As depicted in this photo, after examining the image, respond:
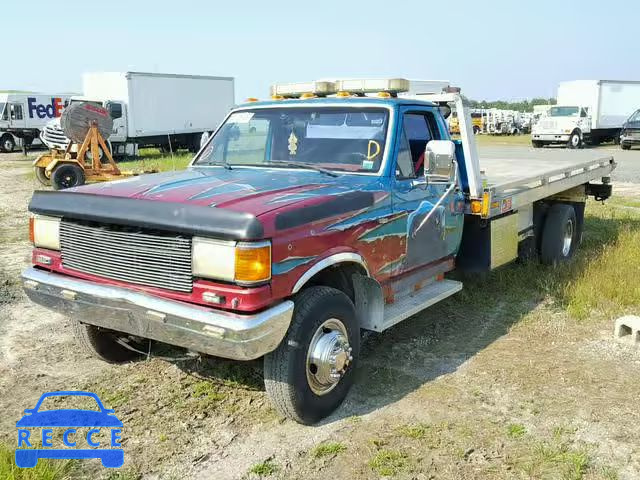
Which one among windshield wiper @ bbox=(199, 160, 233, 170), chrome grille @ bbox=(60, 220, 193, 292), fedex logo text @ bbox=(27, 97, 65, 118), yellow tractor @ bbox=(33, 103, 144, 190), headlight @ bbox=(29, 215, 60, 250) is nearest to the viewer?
chrome grille @ bbox=(60, 220, 193, 292)

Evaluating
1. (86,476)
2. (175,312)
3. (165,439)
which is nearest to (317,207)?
(175,312)

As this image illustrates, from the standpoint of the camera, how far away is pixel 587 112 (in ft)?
92.9

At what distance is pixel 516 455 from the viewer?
3.48 metres

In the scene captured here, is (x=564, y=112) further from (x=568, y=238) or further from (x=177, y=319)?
(x=177, y=319)

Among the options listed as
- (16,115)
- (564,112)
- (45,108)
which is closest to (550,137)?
(564,112)

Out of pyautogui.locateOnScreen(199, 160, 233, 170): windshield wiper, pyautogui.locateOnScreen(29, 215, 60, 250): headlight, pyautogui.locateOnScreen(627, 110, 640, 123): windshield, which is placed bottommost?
pyautogui.locateOnScreen(29, 215, 60, 250): headlight

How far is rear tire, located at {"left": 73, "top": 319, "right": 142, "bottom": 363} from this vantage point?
14.6 feet

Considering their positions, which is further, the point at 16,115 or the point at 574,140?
the point at 574,140

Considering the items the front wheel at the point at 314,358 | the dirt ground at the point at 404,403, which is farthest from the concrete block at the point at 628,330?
the front wheel at the point at 314,358

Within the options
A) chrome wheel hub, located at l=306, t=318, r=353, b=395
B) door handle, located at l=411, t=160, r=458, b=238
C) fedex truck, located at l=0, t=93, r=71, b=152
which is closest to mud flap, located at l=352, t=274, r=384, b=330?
chrome wheel hub, located at l=306, t=318, r=353, b=395

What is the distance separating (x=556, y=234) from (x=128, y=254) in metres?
5.42

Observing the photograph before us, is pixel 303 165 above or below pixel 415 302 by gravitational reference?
above

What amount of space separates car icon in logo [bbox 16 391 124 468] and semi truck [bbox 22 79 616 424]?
23.6 inches

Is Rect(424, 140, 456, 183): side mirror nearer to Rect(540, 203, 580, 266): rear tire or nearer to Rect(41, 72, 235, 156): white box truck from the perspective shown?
Rect(540, 203, 580, 266): rear tire
